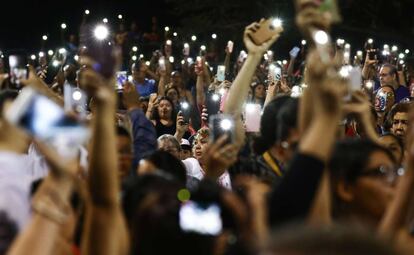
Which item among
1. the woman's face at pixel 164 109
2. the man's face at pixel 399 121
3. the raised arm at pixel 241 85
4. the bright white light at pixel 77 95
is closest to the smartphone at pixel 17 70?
the bright white light at pixel 77 95

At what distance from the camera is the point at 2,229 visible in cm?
330

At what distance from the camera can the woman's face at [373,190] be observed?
3393 mm

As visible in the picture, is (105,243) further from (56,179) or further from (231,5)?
(231,5)

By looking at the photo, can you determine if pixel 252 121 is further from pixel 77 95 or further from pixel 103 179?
pixel 103 179

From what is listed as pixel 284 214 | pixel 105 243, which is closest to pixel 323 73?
pixel 284 214

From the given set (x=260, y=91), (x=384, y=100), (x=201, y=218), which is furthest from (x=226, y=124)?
(x=260, y=91)

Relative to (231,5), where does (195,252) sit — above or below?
below

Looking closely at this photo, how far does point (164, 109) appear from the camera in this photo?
32.6 ft

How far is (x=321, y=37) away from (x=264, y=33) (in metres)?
1.99

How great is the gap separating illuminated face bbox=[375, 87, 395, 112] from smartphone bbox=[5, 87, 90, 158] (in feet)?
25.0

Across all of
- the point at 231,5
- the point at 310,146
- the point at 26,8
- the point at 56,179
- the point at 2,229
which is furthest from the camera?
the point at 26,8

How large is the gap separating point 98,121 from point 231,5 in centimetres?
2744

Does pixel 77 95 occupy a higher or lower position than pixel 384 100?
lower

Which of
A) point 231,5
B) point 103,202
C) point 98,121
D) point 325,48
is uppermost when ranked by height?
point 231,5
